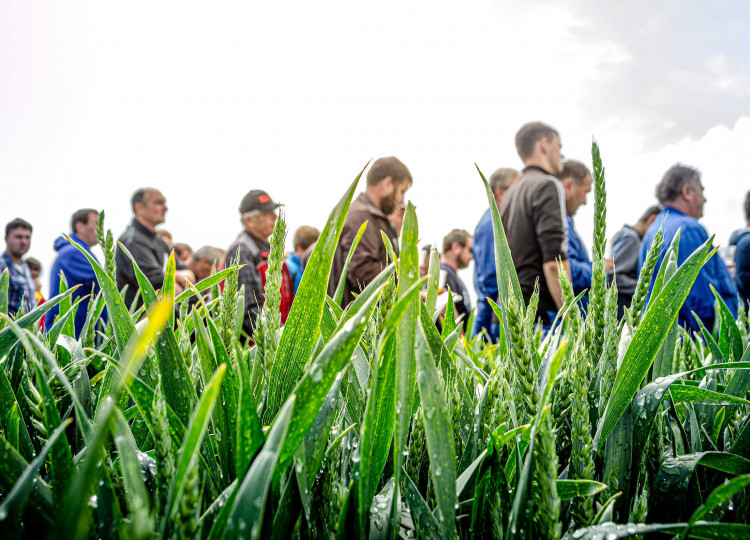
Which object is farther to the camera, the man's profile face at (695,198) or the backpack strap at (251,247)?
the backpack strap at (251,247)

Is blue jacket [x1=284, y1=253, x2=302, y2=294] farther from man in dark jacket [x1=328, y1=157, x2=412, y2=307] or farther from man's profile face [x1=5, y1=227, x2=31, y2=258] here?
man's profile face [x1=5, y1=227, x2=31, y2=258]

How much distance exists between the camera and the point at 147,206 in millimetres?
4180

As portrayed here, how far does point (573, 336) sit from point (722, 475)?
0.76ft

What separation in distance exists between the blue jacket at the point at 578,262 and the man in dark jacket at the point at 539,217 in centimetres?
24

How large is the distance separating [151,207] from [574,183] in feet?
11.3

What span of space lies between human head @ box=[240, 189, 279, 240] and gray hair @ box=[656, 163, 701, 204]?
2.93 m

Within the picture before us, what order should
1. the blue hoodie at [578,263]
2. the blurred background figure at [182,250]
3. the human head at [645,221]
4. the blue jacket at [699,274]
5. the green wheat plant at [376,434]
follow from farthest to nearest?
1. the blurred background figure at [182,250]
2. the human head at [645,221]
3. the blue hoodie at [578,263]
4. the blue jacket at [699,274]
5. the green wheat plant at [376,434]

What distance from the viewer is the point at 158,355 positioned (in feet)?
1.67

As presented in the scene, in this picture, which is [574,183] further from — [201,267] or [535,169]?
[201,267]

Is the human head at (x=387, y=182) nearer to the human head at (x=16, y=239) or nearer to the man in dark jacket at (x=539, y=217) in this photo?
the man in dark jacket at (x=539, y=217)

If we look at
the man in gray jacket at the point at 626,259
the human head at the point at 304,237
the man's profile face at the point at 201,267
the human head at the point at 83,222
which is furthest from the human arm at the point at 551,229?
the man's profile face at the point at 201,267

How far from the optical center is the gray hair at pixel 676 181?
3303 millimetres

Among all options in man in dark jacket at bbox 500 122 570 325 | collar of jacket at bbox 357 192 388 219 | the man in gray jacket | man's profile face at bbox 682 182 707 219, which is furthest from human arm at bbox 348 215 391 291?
man's profile face at bbox 682 182 707 219

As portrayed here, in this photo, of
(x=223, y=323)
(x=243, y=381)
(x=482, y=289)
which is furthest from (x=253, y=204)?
(x=243, y=381)
